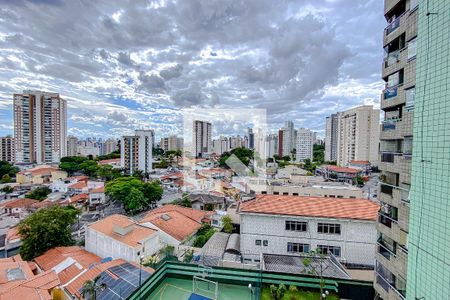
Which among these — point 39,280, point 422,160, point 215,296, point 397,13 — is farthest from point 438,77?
point 39,280

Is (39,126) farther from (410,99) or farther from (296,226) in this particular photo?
(410,99)

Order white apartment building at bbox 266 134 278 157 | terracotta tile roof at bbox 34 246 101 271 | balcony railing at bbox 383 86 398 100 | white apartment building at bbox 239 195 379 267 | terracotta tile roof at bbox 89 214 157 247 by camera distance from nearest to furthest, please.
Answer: balcony railing at bbox 383 86 398 100, white apartment building at bbox 239 195 379 267, terracotta tile roof at bbox 34 246 101 271, terracotta tile roof at bbox 89 214 157 247, white apartment building at bbox 266 134 278 157

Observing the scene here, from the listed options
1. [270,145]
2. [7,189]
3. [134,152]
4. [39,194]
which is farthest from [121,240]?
[270,145]

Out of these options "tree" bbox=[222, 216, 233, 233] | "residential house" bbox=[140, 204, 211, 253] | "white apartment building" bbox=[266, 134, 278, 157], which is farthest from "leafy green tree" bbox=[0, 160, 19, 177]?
"white apartment building" bbox=[266, 134, 278, 157]

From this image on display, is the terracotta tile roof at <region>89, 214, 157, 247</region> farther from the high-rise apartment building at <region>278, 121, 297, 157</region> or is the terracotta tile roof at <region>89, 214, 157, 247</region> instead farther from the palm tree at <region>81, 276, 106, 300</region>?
the high-rise apartment building at <region>278, 121, 297, 157</region>

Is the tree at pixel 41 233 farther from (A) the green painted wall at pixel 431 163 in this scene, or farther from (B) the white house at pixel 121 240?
(A) the green painted wall at pixel 431 163
